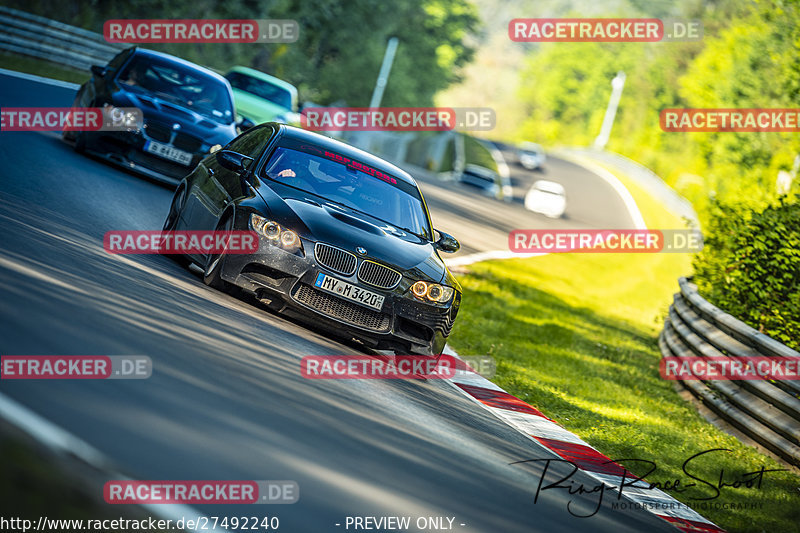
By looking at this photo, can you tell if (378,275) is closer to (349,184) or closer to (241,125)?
(349,184)

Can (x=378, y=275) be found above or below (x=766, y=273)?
below

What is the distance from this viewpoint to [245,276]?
8.52 m

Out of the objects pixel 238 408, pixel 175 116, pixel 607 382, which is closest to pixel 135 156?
pixel 175 116

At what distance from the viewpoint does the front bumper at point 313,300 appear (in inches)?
330

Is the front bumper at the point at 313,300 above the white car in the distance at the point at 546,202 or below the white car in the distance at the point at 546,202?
below

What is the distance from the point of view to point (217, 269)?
8766 millimetres

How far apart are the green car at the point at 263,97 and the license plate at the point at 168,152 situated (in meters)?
7.18

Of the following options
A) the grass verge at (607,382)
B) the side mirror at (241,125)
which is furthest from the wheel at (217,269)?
the side mirror at (241,125)

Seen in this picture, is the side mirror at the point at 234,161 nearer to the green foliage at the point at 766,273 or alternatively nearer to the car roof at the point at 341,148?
the car roof at the point at 341,148

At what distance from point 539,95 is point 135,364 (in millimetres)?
161294

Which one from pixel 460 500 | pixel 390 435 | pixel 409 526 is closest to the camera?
pixel 409 526

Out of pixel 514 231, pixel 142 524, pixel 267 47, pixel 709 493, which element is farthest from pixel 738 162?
pixel 142 524

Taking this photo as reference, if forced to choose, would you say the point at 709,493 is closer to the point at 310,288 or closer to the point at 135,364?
the point at 310,288

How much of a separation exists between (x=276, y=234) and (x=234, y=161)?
137 cm
